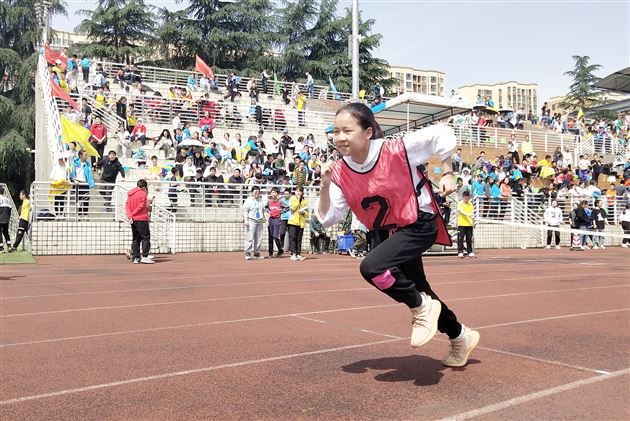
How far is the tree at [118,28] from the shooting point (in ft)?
150

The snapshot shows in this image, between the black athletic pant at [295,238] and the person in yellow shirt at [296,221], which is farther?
the person in yellow shirt at [296,221]

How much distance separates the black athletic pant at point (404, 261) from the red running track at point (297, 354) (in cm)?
62

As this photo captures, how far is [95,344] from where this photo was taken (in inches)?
237

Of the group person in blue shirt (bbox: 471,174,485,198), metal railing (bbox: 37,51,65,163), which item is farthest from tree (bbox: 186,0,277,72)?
person in blue shirt (bbox: 471,174,485,198)

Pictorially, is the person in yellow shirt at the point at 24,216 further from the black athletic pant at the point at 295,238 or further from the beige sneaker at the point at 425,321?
the beige sneaker at the point at 425,321

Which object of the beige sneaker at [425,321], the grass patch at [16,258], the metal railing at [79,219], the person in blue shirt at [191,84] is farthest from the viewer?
the person in blue shirt at [191,84]

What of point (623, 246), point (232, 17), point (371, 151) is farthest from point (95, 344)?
point (232, 17)

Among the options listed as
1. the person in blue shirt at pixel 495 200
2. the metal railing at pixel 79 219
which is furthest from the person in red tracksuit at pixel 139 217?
the person in blue shirt at pixel 495 200

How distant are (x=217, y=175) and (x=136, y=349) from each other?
15234 mm

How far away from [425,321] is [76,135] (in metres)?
17.5

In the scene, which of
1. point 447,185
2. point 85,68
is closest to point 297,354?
point 447,185

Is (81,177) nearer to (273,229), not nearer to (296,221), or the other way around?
(273,229)

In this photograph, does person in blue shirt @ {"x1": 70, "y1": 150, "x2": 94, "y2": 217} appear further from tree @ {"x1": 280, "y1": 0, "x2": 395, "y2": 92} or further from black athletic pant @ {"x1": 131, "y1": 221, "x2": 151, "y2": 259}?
tree @ {"x1": 280, "y1": 0, "x2": 395, "y2": 92}

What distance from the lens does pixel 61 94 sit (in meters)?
22.9
